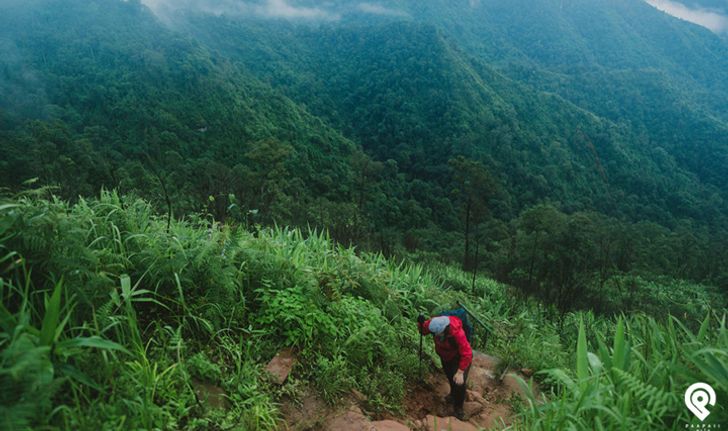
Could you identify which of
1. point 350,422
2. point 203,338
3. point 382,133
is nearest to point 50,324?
point 203,338

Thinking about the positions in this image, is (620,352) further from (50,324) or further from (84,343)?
(50,324)

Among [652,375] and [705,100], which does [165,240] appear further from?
[705,100]

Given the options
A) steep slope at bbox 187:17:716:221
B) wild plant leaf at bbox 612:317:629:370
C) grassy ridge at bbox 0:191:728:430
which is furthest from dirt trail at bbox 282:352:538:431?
steep slope at bbox 187:17:716:221

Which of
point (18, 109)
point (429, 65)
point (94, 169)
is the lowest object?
point (18, 109)

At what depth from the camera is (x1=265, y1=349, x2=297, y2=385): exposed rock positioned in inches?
113

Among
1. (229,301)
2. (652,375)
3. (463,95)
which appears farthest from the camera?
(463,95)

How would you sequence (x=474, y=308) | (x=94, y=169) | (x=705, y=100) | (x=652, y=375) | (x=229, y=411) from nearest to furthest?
(x=652, y=375) → (x=229, y=411) → (x=474, y=308) → (x=94, y=169) → (x=705, y=100)

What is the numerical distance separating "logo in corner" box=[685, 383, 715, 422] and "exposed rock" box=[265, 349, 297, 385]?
2277 mm

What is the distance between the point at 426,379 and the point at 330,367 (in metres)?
1.11

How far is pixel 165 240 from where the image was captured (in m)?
3.26

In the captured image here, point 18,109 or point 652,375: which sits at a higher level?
point 652,375

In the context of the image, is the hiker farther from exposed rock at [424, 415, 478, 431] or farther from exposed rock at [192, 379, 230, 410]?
exposed rock at [192, 379, 230, 410]

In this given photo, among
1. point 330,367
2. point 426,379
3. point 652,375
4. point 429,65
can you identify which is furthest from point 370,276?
point 429,65

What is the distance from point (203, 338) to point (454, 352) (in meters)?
1.99
